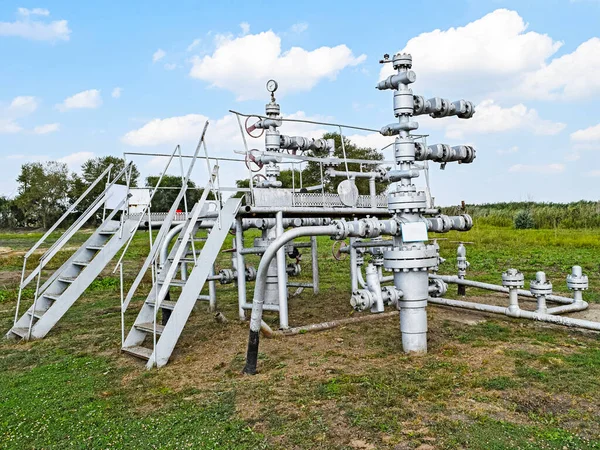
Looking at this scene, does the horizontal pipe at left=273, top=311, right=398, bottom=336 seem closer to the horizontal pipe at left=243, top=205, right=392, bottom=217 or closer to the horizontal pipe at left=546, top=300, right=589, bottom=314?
the horizontal pipe at left=243, top=205, right=392, bottom=217

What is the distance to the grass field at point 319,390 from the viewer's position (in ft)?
14.7

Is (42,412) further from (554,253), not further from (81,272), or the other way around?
(554,253)

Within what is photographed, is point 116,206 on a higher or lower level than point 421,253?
higher

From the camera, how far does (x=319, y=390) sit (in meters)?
5.54

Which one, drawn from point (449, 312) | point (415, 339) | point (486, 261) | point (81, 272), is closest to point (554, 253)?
point (486, 261)

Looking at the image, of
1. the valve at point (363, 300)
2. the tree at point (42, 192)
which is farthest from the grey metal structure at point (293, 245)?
the tree at point (42, 192)

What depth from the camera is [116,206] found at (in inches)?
400

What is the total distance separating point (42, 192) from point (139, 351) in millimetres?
71357

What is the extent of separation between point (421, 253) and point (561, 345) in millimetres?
2403

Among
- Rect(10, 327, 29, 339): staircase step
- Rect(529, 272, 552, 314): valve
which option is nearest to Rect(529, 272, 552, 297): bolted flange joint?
Rect(529, 272, 552, 314): valve

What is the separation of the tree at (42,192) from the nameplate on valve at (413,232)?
71795 millimetres

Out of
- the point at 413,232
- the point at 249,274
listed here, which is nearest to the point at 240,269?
the point at 249,274

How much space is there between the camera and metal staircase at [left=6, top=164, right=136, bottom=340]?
30.6 ft

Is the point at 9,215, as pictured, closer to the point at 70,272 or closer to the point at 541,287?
the point at 70,272
